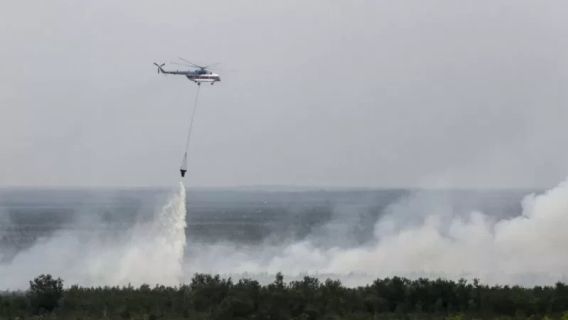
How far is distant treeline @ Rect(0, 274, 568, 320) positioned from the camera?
36.9 meters

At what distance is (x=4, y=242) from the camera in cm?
9938

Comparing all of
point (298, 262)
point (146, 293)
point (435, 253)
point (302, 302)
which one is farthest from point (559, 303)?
point (298, 262)

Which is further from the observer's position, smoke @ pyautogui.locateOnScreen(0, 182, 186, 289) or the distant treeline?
Result: smoke @ pyautogui.locateOnScreen(0, 182, 186, 289)

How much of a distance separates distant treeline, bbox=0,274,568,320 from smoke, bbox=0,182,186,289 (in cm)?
1634

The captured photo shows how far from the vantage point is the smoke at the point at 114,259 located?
214 feet

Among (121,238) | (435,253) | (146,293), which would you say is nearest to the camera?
(146,293)

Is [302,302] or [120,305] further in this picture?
[120,305]

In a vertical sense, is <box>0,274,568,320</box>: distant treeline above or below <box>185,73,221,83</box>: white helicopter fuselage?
below

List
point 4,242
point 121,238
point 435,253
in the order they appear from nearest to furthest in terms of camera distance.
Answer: point 435,253 → point 121,238 → point 4,242

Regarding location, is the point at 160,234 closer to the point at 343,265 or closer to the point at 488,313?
the point at 343,265

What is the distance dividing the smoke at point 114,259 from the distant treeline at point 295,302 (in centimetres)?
1634

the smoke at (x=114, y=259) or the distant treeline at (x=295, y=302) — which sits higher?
the smoke at (x=114, y=259)

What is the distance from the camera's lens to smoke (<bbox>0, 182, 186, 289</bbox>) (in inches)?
2566

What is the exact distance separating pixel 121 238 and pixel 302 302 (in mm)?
57031
